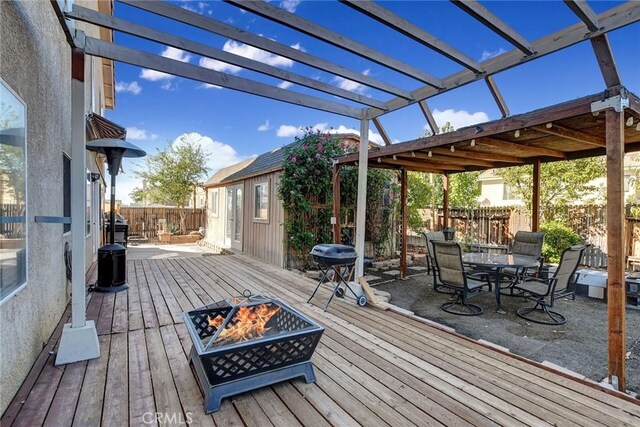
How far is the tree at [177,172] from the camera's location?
53.2 ft

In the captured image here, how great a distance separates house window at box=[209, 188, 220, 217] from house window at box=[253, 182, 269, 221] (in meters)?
4.33

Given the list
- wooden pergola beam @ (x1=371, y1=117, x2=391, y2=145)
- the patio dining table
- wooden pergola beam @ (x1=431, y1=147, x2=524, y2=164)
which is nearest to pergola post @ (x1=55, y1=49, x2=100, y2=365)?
wooden pergola beam @ (x1=371, y1=117, x2=391, y2=145)

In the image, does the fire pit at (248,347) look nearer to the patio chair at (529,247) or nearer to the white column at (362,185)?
the white column at (362,185)

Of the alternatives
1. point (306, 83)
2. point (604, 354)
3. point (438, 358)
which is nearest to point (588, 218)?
point (604, 354)

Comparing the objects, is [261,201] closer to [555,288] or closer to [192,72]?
[192,72]

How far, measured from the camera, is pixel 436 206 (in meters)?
11.2

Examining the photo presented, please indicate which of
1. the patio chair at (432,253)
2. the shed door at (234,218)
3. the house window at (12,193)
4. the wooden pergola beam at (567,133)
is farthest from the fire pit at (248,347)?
the shed door at (234,218)

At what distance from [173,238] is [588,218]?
49.8ft

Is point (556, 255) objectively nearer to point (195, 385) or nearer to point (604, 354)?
point (604, 354)

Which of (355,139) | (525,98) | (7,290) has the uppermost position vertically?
(525,98)

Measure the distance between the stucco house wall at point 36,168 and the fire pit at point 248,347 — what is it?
38.0 inches

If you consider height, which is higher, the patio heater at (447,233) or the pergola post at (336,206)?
the pergola post at (336,206)

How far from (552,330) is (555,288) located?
550 millimetres

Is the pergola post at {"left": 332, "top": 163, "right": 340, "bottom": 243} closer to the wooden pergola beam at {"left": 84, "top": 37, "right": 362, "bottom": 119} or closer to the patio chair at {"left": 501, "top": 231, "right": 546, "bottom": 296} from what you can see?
the wooden pergola beam at {"left": 84, "top": 37, "right": 362, "bottom": 119}
